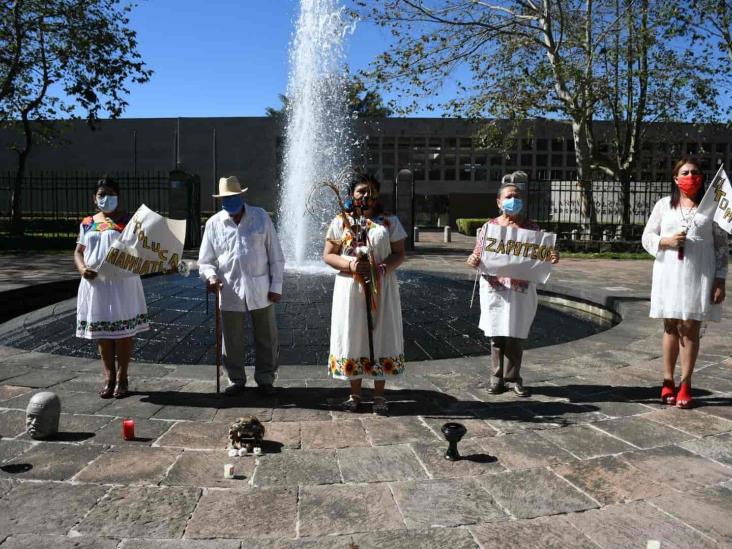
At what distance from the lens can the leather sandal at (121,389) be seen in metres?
4.84

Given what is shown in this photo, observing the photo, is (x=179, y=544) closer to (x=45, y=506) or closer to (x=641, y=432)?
(x=45, y=506)

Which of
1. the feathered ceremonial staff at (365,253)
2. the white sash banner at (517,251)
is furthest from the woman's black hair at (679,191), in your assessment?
the feathered ceremonial staff at (365,253)

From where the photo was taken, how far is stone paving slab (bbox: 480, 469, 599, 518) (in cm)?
308

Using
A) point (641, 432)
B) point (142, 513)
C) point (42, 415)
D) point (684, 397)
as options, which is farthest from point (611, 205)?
point (142, 513)

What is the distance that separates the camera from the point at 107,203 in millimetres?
4879

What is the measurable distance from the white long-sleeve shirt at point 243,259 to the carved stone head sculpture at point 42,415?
1401 millimetres

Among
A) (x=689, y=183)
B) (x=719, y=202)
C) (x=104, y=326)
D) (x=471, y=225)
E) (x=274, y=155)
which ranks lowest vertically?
→ (x=104, y=326)

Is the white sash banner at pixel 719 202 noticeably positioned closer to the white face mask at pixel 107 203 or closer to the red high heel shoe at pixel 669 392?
the red high heel shoe at pixel 669 392

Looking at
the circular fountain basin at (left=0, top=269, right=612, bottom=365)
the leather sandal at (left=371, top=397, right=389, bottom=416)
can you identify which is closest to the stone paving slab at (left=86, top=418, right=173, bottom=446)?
the leather sandal at (left=371, top=397, right=389, bottom=416)

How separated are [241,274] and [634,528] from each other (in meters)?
3.16

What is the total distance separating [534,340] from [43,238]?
18.8 m

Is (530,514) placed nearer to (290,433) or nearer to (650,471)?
(650,471)

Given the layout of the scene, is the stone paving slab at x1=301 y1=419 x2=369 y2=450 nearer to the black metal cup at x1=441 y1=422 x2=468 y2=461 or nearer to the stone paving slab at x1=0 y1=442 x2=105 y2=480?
Result: the black metal cup at x1=441 y1=422 x2=468 y2=461

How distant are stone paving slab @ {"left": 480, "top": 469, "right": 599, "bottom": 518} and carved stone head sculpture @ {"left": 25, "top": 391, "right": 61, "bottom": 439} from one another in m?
2.69
